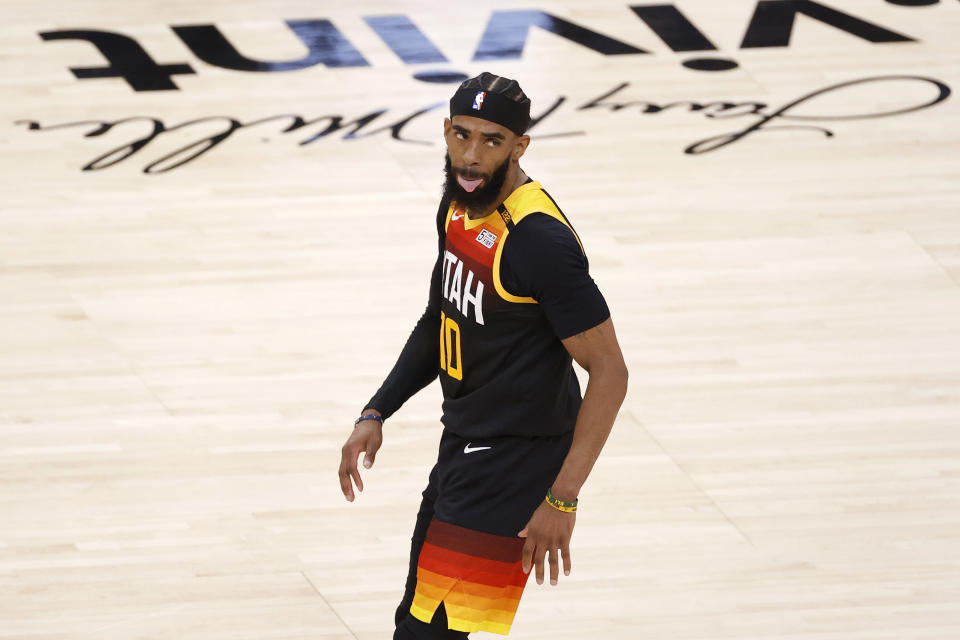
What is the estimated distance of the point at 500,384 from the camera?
2.91m

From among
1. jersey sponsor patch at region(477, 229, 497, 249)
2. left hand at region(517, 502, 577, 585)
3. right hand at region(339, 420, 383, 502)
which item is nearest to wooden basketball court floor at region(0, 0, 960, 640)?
right hand at region(339, 420, 383, 502)

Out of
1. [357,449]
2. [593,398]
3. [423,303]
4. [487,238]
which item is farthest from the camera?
[423,303]

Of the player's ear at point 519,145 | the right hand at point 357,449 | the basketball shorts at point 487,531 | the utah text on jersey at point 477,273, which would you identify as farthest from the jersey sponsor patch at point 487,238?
the right hand at point 357,449

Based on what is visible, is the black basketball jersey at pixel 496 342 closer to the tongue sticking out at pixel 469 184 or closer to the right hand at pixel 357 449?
the tongue sticking out at pixel 469 184

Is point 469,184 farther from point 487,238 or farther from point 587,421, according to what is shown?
point 587,421

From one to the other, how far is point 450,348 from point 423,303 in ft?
8.31

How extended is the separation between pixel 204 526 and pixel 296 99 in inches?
135

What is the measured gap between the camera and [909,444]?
15.3 ft

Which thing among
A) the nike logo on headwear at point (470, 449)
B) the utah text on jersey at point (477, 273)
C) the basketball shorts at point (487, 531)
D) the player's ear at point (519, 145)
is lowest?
the basketball shorts at point (487, 531)

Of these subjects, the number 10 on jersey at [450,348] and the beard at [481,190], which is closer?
the beard at [481,190]

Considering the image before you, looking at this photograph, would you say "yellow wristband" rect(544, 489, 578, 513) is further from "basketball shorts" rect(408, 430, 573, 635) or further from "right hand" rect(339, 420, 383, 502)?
"right hand" rect(339, 420, 383, 502)

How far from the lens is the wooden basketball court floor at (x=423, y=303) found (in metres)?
4.02

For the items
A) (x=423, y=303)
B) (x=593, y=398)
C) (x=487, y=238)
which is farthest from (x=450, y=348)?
(x=423, y=303)

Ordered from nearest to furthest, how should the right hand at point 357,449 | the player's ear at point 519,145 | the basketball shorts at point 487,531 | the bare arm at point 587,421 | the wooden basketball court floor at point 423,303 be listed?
the bare arm at point 587,421
the player's ear at point 519,145
the basketball shorts at point 487,531
the right hand at point 357,449
the wooden basketball court floor at point 423,303
